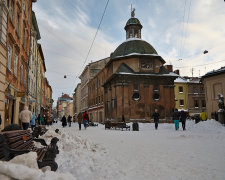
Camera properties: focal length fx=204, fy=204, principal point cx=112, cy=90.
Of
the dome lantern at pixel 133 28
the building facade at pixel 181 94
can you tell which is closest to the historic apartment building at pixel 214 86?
the dome lantern at pixel 133 28

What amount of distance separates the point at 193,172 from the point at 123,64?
2890cm

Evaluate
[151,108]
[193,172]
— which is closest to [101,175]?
[193,172]

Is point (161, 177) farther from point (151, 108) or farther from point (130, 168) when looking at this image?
point (151, 108)

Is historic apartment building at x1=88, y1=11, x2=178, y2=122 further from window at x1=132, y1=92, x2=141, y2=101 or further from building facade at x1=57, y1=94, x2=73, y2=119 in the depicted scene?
building facade at x1=57, y1=94, x2=73, y2=119

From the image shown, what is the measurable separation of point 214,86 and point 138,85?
11154mm

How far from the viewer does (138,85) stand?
3161 cm

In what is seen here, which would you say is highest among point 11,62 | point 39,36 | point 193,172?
point 39,36

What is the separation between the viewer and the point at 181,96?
50.8m

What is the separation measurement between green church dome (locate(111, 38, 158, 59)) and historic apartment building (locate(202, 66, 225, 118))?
39.1ft

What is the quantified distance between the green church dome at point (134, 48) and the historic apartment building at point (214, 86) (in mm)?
11912

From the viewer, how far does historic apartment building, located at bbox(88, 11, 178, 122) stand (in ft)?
101

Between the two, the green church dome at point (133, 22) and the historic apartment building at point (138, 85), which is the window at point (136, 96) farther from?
the green church dome at point (133, 22)

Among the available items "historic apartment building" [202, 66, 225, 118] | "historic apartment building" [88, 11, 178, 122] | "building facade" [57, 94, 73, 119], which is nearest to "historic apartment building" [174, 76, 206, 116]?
"historic apartment building" [88, 11, 178, 122]

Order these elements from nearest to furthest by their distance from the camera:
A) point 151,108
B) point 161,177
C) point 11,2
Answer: point 161,177
point 11,2
point 151,108
